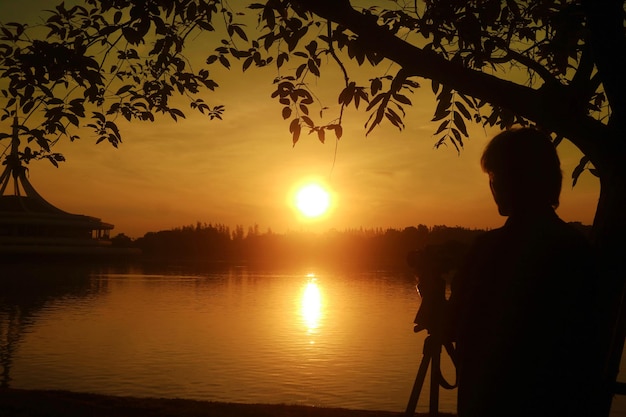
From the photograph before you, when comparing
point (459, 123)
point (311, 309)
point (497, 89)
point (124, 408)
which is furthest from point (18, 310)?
point (497, 89)

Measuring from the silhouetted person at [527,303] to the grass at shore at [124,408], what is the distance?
234 inches

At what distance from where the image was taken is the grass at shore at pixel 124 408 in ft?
25.8

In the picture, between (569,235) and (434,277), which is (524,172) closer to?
(569,235)

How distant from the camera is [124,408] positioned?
8422 mm

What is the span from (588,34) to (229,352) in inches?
647

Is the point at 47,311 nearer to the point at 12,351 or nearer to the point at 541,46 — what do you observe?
the point at 12,351

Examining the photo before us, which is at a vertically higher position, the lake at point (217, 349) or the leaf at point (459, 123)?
the leaf at point (459, 123)

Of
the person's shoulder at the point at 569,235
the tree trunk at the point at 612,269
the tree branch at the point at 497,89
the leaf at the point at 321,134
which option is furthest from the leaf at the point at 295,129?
the person's shoulder at the point at 569,235

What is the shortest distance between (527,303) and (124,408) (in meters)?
6.84

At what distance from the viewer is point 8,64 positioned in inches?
260

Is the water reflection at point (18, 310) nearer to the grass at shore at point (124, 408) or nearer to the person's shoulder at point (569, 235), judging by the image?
the grass at shore at point (124, 408)

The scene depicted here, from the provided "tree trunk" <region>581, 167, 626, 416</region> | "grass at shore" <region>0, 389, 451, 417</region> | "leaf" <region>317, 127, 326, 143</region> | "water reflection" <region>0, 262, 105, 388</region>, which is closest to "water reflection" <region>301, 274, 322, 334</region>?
"water reflection" <region>0, 262, 105, 388</region>

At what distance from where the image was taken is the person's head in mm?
2754

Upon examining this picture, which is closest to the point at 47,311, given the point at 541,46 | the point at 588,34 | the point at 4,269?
the point at 541,46
